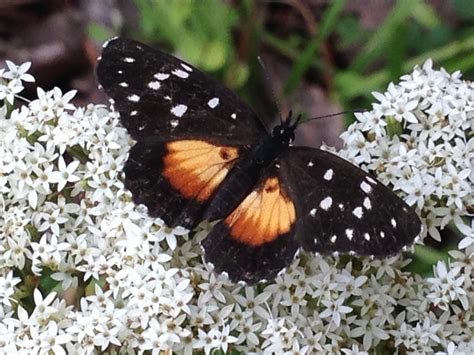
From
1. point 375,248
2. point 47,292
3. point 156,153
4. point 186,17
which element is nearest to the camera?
point 375,248

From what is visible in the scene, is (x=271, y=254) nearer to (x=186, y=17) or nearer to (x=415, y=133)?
(x=415, y=133)

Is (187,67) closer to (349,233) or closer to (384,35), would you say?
(349,233)

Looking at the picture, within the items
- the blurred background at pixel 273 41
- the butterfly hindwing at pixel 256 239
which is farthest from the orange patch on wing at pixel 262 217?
the blurred background at pixel 273 41

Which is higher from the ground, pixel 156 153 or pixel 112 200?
pixel 156 153

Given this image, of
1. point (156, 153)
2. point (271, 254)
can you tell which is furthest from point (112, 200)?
point (271, 254)

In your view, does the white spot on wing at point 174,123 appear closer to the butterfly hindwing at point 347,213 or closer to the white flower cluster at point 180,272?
the white flower cluster at point 180,272

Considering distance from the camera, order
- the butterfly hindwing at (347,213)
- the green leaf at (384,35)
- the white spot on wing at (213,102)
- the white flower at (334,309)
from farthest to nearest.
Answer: the green leaf at (384,35) → the white spot on wing at (213,102) → the white flower at (334,309) → the butterfly hindwing at (347,213)

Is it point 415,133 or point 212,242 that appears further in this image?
point 415,133
